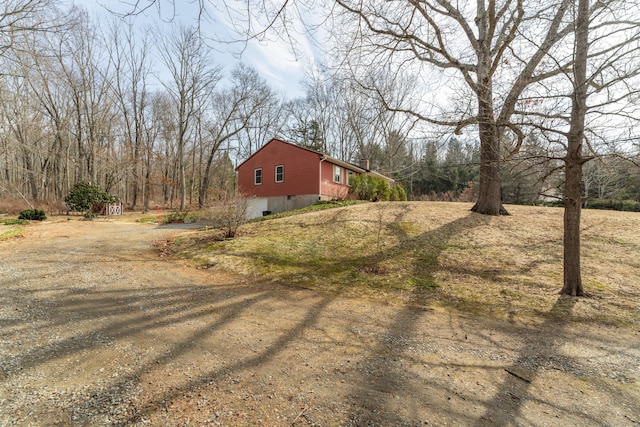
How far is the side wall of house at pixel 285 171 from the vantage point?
1816 cm

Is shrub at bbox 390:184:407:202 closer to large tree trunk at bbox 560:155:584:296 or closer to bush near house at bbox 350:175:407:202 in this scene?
bush near house at bbox 350:175:407:202

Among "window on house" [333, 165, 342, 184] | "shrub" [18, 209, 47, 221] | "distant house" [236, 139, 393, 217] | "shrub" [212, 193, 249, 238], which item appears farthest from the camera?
"window on house" [333, 165, 342, 184]

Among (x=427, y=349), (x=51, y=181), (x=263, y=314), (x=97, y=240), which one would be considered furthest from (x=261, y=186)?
(x=51, y=181)

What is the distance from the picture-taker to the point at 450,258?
7.22m

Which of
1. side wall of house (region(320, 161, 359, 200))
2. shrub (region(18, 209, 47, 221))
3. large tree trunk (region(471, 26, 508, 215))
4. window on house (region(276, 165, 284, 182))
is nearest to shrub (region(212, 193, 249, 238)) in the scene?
large tree trunk (region(471, 26, 508, 215))

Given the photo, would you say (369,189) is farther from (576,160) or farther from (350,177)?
(576,160)

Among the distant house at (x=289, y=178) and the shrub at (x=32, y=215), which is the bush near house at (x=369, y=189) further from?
the shrub at (x=32, y=215)

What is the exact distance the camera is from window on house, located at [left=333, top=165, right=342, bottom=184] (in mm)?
19756

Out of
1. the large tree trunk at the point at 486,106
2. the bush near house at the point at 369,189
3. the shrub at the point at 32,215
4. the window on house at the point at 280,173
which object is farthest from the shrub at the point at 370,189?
the shrub at the point at 32,215

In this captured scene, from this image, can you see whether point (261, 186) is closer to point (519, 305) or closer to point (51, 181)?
point (519, 305)

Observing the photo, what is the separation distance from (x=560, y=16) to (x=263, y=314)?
789 cm

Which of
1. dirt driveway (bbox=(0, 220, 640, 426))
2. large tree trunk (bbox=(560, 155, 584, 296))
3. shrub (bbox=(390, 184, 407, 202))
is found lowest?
dirt driveway (bbox=(0, 220, 640, 426))

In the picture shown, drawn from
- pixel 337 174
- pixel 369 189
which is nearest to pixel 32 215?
pixel 337 174

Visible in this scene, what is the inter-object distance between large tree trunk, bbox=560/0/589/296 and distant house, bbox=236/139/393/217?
13430 millimetres
